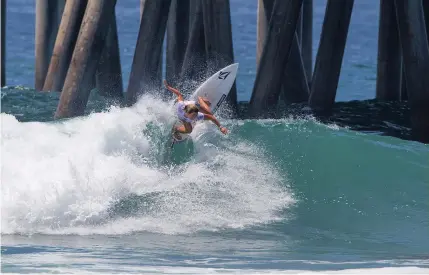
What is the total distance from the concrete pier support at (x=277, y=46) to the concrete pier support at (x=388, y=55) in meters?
4.82

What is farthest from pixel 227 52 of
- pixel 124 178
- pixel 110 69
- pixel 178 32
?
pixel 178 32

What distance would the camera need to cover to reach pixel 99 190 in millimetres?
12555

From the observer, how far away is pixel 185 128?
1455 cm

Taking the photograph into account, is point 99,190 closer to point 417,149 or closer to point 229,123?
point 229,123

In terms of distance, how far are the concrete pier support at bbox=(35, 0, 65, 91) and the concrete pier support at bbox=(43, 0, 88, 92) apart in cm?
295

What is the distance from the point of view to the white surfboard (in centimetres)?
1572

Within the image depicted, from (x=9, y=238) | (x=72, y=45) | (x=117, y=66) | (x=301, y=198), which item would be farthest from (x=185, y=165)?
(x=117, y=66)

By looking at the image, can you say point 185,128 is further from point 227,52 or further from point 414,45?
point 414,45

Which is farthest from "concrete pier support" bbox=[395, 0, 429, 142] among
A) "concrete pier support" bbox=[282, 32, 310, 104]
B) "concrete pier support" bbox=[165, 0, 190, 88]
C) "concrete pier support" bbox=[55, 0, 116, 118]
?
"concrete pier support" bbox=[165, 0, 190, 88]

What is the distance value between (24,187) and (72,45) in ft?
21.8

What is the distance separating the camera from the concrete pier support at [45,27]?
73.9ft

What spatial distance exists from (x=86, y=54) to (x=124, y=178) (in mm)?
3698

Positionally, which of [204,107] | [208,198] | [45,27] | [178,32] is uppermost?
[45,27]

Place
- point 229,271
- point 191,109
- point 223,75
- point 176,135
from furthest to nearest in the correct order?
point 223,75, point 176,135, point 191,109, point 229,271
